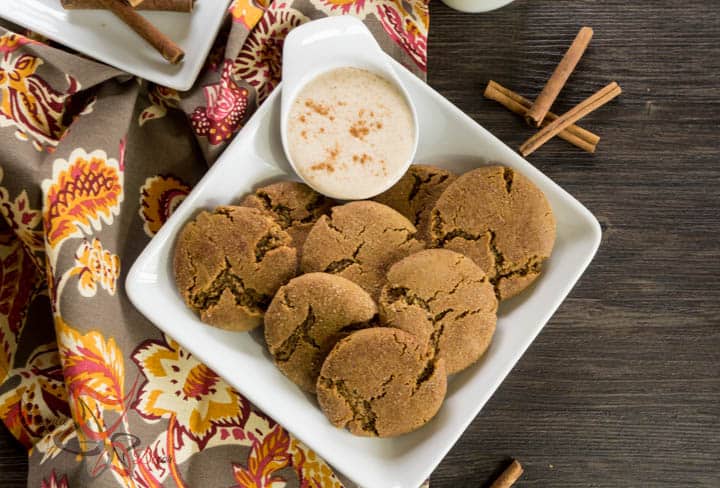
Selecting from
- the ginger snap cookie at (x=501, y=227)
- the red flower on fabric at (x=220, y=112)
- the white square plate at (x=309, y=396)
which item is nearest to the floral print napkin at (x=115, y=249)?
the red flower on fabric at (x=220, y=112)

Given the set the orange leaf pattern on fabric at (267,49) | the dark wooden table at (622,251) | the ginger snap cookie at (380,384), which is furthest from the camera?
the dark wooden table at (622,251)

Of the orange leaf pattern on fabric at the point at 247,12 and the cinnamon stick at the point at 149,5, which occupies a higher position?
the cinnamon stick at the point at 149,5

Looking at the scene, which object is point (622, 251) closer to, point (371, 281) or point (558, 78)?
point (558, 78)

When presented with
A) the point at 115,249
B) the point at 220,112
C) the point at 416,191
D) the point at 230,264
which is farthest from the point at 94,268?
the point at 416,191

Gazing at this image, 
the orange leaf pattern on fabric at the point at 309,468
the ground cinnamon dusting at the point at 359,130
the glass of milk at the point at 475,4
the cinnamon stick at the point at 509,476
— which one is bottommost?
the cinnamon stick at the point at 509,476

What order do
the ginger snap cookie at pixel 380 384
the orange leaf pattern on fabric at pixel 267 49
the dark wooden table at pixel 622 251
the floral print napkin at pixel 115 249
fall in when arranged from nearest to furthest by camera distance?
the ginger snap cookie at pixel 380 384 < the floral print napkin at pixel 115 249 < the orange leaf pattern on fabric at pixel 267 49 < the dark wooden table at pixel 622 251

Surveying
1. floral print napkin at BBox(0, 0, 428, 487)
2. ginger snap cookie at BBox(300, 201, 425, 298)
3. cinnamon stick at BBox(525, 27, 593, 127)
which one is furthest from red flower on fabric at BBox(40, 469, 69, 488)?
cinnamon stick at BBox(525, 27, 593, 127)

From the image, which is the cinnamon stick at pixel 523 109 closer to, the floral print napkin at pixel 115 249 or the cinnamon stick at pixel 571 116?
the cinnamon stick at pixel 571 116
